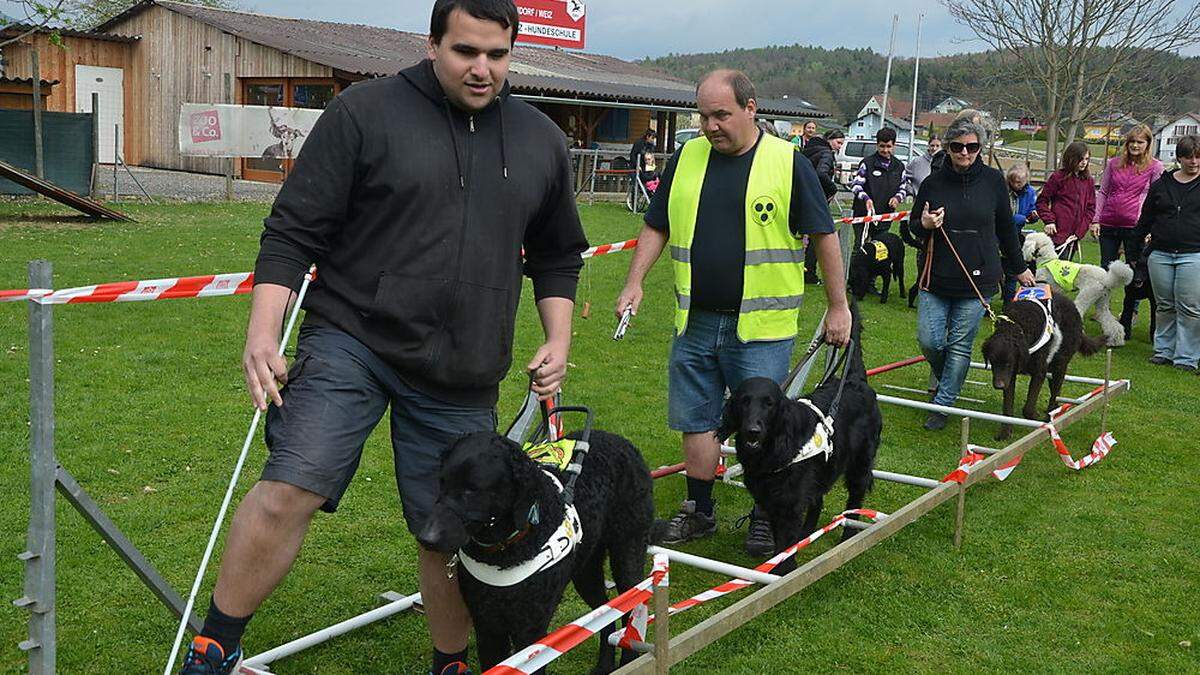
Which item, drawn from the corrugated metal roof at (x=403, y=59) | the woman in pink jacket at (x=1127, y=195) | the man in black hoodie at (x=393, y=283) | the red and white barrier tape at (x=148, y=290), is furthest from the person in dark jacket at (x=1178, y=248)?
the corrugated metal roof at (x=403, y=59)

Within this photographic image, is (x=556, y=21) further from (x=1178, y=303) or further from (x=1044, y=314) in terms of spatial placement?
(x=1044, y=314)

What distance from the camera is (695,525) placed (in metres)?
5.25

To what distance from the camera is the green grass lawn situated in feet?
13.4

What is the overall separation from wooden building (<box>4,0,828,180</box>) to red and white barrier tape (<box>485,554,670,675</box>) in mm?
23032

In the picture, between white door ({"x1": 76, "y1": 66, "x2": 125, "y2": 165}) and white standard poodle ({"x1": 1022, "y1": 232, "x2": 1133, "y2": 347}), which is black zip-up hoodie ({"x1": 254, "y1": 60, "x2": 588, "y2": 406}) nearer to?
white standard poodle ({"x1": 1022, "y1": 232, "x2": 1133, "y2": 347})

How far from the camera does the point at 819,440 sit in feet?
15.5

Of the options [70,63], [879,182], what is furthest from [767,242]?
[70,63]

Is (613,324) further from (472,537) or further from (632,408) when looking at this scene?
(472,537)

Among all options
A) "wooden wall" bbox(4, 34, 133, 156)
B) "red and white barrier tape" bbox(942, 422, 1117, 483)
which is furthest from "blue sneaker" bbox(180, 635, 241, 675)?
"wooden wall" bbox(4, 34, 133, 156)

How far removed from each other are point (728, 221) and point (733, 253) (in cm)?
15

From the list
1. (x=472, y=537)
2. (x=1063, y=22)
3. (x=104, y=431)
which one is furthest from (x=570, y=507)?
(x=1063, y=22)

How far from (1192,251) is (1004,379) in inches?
149

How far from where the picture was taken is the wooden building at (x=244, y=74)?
26312 millimetres

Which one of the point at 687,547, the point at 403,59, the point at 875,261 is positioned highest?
the point at 403,59
